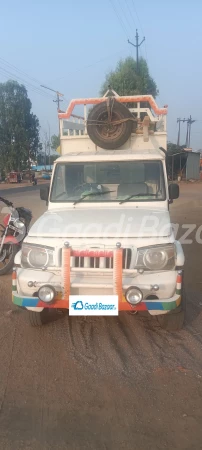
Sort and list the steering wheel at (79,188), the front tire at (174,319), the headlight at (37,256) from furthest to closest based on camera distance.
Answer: the steering wheel at (79,188) → the front tire at (174,319) → the headlight at (37,256)

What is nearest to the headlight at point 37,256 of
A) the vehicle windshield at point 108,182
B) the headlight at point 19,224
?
the vehicle windshield at point 108,182

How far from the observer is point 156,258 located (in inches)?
167

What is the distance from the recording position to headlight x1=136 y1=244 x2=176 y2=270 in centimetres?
423

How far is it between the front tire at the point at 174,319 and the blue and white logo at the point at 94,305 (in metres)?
0.75

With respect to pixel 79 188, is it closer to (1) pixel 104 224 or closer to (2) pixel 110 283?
(1) pixel 104 224

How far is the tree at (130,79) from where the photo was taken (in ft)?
119

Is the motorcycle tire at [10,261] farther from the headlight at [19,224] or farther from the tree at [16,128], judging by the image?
the tree at [16,128]

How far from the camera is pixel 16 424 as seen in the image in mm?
3111

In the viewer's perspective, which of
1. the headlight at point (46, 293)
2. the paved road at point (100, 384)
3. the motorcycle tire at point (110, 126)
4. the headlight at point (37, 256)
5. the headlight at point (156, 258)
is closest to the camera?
the paved road at point (100, 384)

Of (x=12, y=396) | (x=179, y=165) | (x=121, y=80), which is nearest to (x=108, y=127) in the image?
(x=12, y=396)

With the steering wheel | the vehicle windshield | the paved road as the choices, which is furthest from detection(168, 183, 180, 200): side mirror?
the paved road

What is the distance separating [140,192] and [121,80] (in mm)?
32915

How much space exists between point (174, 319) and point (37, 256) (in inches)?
63.3

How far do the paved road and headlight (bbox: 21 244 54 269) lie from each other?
0.85 metres
